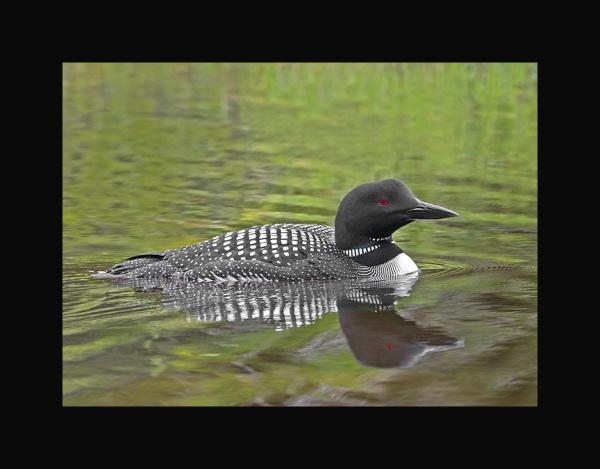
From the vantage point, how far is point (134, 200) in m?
8.89

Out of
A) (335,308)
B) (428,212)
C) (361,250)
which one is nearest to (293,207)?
(361,250)

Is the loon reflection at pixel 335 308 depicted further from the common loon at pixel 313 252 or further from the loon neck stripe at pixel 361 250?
the loon neck stripe at pixel 361 250

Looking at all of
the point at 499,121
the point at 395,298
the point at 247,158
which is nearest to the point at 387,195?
the point at 395,298

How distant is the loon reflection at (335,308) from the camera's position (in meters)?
5.42

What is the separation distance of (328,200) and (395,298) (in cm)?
263

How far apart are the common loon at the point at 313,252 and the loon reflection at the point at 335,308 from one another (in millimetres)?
73

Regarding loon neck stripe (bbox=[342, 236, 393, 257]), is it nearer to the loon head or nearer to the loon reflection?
the loon head

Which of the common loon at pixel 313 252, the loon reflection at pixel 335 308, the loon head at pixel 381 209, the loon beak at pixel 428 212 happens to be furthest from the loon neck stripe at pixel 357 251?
the loon beak at pixel 428 212

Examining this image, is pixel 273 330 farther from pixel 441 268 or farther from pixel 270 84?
pixel 270 84

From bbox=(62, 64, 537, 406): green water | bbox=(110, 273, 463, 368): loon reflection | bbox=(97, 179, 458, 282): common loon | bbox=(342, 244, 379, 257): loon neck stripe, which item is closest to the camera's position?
bbox=(62, 64, 537, 406): green water

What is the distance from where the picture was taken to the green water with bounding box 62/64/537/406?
4945mm

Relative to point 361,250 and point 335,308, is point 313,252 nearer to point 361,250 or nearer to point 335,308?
point 361,250

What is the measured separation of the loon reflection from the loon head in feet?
1.26

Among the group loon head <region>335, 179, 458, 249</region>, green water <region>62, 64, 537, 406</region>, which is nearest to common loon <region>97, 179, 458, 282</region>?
loon head <region>335, 179, 458, 249</region>
